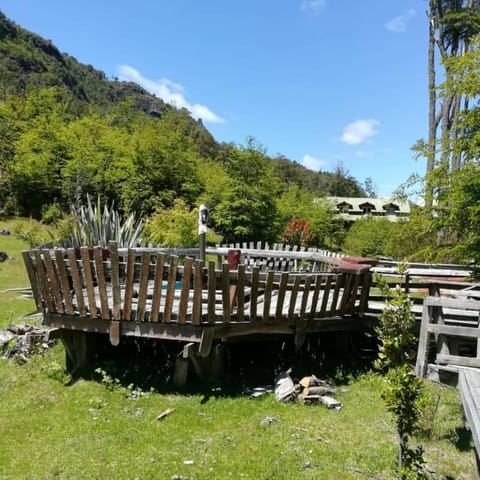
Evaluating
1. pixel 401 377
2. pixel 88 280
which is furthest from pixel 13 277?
pixel 401 377

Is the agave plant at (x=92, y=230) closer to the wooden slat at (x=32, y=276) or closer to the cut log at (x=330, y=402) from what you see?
the wooden slat at (x=32, y=276)

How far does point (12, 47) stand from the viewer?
218 feet

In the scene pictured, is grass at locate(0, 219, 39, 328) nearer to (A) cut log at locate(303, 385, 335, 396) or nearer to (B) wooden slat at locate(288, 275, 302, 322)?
(B) wooden slat at locate(288, 275, 302, 322)

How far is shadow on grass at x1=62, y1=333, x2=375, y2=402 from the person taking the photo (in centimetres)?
434

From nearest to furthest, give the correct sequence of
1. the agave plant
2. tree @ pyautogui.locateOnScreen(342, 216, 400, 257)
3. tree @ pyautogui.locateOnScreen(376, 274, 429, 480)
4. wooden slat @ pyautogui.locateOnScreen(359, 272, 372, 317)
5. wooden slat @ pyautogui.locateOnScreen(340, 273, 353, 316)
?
tree @ pyautogui.locateOnScreen(376, 274, 429, 480) < wooden slat @ pyautogui.locateOnScreen(340, 273, 353, 316) < wooden slat @ pyautogui.locateOnScreen(359, 272, 372, 317) < the agave plant < tree @ pyautogui.locateOnScreen(342, 216, 400, 257)

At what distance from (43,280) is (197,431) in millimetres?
2448

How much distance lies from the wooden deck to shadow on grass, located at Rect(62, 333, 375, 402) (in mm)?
504

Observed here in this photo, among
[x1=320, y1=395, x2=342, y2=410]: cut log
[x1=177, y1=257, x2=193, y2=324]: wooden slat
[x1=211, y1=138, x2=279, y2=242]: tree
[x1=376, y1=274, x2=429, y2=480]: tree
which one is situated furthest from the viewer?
[x1=211, y1=138, x2=279, y2=242]: tree

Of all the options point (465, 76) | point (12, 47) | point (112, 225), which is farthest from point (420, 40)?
point (12, 47)

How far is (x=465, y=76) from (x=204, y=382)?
16.6 ft

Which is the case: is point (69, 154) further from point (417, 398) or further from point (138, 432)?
point (417, 398)

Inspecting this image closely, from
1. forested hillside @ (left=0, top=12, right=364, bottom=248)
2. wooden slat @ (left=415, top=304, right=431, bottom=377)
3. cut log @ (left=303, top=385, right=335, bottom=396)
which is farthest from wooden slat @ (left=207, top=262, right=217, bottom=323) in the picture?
forested hillside @ (left=0, top=12, right=364, bottom=248)

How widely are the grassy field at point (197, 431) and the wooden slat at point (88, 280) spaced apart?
0.73 metres

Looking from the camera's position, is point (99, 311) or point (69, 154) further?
point (69, 154)
